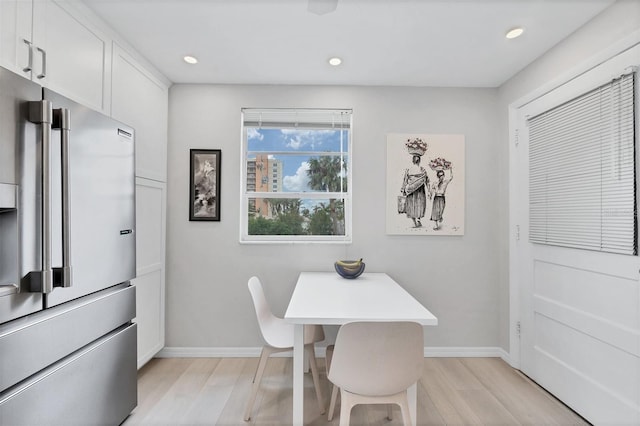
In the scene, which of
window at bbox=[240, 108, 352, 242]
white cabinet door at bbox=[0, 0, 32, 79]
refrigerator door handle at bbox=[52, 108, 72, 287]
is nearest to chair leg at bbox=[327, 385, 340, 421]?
window at bbox=[240, 108, 352, 242]

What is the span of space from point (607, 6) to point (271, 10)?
1906mm

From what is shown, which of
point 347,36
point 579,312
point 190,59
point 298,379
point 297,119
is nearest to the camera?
point 298,379

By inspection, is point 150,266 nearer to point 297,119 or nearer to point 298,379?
point 298,379

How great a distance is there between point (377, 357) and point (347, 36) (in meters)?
1.95

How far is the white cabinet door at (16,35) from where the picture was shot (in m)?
1.39

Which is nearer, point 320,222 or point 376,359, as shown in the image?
point 376,359

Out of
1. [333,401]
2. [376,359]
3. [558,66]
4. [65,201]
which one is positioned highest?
[558,66]

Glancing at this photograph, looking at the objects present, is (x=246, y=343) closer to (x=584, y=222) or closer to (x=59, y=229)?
(x=59, y=229)

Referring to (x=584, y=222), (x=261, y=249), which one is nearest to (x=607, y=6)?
(x=584, y=222)

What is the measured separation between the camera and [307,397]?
226 centimetres

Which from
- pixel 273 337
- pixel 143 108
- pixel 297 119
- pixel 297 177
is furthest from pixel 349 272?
pixel 143 108

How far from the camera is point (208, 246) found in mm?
2941

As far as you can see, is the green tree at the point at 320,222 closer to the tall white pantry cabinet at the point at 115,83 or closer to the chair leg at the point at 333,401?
the tall white pantry cabinet at the point at 115,83

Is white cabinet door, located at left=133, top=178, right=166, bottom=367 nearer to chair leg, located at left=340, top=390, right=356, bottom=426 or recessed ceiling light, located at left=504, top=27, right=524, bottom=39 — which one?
chair leg, located at left=340, top=390, right=356, bottom=426
